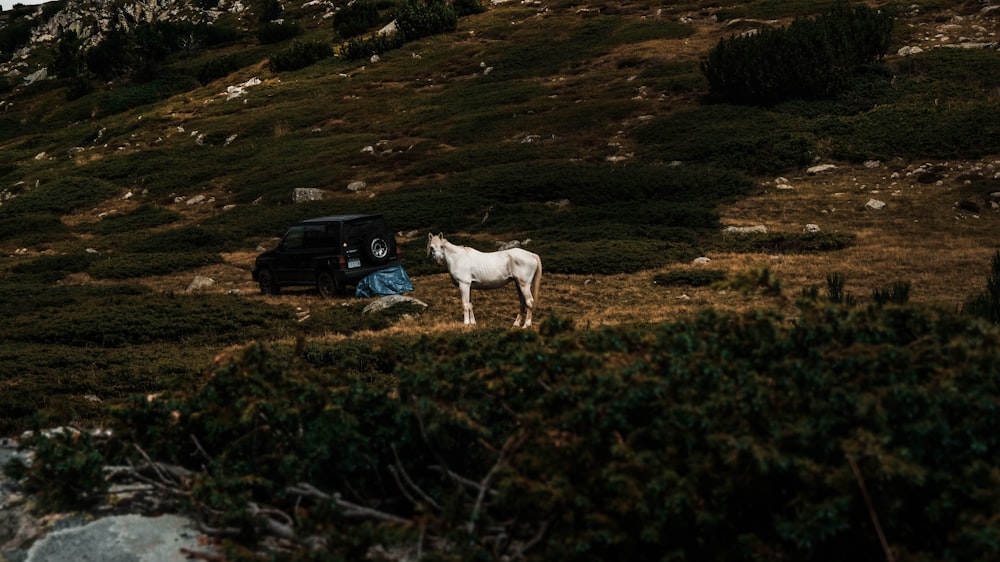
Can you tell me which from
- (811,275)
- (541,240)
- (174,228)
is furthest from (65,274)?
(811,275)

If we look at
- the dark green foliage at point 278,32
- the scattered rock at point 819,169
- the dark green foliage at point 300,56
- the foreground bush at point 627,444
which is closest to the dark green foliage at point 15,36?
the dark green foliage at point 278,32

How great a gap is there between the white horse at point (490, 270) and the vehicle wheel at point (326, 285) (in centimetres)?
607

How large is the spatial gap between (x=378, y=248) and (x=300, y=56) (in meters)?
49.1

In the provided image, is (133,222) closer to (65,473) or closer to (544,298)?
(544,298)

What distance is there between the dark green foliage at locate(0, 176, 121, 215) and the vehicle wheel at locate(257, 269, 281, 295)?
2435 cm

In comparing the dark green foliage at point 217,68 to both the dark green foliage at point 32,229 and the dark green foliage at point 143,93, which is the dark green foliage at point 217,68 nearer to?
the dark green foliage at point 143,93

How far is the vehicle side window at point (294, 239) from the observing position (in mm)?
27656

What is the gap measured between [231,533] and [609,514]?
2491 mm

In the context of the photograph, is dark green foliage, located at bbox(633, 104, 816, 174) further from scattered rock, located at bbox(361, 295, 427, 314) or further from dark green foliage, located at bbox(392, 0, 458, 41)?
dark green foliage, located at bbox(392, 0, 458, 41)

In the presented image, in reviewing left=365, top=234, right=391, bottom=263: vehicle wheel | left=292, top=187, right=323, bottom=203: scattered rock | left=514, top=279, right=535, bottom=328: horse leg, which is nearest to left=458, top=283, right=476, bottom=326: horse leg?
left=514, top=279, right=535, bottom=328: horse leg

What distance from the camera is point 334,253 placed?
26.5 metres

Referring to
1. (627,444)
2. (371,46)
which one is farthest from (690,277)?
(371,46)

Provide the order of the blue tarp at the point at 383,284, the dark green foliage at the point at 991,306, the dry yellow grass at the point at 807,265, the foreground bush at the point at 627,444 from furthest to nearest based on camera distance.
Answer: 1. the blue tarp at the point at 383,284
2. the dry yellow grass at the point at 807,265
3. the dark green foliage at the point at 991,306
4. the foreground bush at the point at 627,444

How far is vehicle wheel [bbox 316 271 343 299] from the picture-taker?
26578mm
